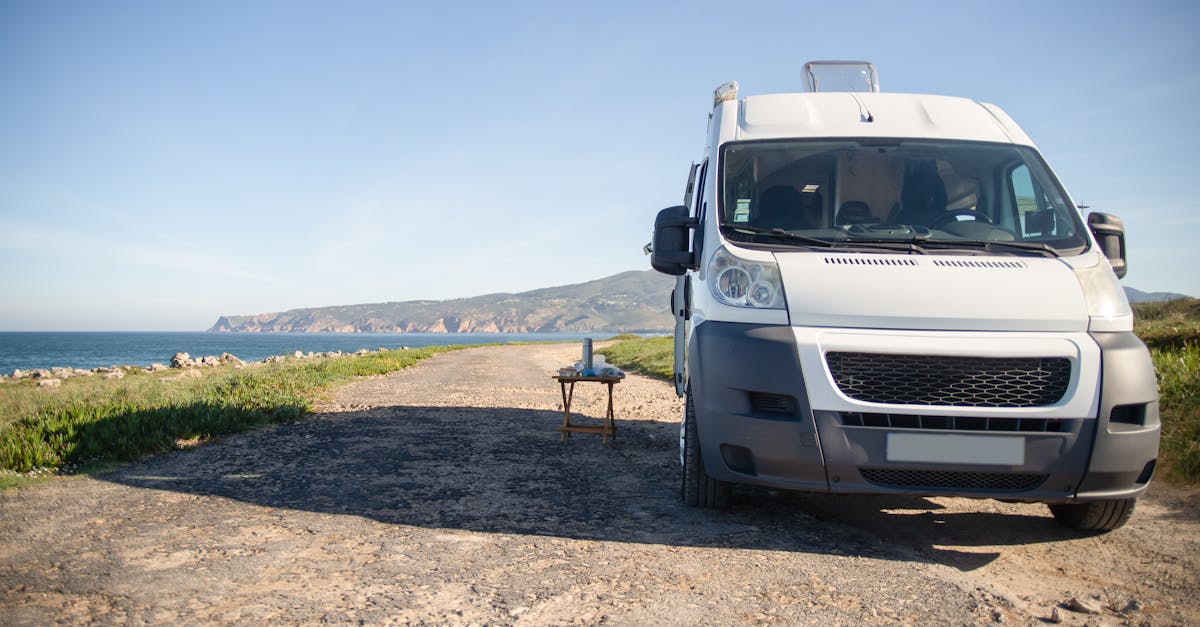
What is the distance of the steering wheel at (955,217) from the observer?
4.45 m

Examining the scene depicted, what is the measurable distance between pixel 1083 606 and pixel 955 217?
2.40 meters

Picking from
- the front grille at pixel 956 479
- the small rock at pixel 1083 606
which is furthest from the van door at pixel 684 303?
the small rock at pixel 1083 606

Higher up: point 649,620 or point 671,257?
point 671,257

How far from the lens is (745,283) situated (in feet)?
12.9

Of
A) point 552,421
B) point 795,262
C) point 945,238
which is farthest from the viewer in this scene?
point 552,421

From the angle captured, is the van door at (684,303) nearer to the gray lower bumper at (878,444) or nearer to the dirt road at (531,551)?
the dirt road at (531,551)

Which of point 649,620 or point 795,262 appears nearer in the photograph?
point 649,620

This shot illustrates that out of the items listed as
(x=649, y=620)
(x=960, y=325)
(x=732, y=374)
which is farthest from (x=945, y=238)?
(x=649, y=620)

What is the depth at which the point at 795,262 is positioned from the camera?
3.91m

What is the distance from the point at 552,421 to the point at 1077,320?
21.3 feet

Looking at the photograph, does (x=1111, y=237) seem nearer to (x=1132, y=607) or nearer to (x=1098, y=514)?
(x=1098, y=514)

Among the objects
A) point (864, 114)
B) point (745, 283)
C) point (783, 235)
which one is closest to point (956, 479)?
point (745, 283)

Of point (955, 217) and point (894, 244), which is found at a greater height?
point (955, 217)

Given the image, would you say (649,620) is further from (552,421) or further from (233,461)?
(552,421)
